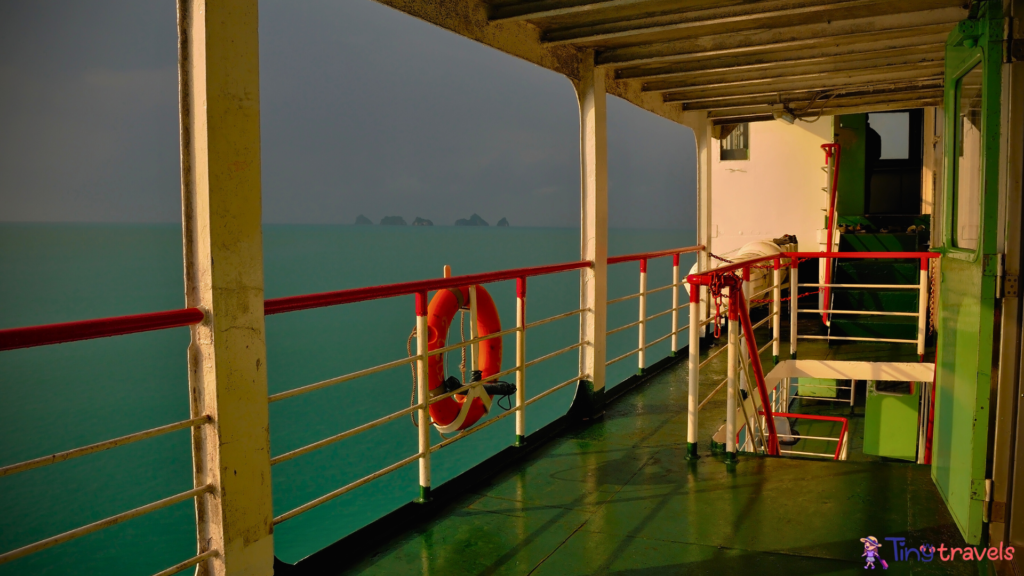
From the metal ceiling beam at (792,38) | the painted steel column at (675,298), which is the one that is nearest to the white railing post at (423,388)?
the metal ceiling beam at (792,38)

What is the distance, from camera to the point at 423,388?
110 inches

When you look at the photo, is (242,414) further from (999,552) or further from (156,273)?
(156,273)

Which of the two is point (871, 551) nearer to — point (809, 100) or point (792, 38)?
point (792, 38)

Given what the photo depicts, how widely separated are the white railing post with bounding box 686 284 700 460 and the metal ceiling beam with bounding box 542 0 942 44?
137 centimetres

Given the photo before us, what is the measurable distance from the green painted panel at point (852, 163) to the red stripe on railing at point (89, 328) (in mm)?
9689

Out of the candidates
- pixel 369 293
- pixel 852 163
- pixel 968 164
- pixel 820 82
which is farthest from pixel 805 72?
pixel 852 163

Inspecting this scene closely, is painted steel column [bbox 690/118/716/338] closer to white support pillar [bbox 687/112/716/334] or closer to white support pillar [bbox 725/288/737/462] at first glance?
white support pillar [bbox 687/112/716/334]

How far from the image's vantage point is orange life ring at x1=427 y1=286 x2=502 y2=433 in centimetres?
329

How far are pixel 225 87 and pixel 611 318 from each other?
6020 cm

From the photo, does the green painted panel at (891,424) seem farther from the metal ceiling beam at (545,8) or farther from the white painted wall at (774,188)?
the metal ceiling beam at (545,8)

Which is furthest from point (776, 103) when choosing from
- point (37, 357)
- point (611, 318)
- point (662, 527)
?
point (611, 318)

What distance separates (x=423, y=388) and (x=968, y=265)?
207cm

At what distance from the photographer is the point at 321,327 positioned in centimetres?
5441

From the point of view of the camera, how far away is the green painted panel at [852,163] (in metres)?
9.64
